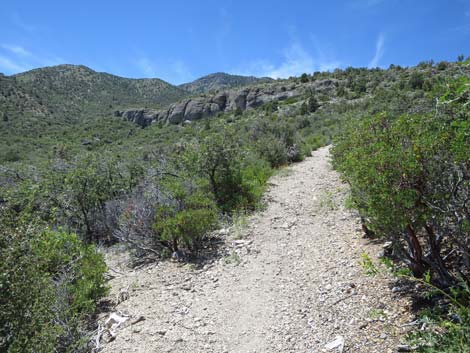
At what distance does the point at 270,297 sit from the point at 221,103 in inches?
1866

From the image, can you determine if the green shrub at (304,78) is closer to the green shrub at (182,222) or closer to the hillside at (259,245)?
the hillside at (259,245)

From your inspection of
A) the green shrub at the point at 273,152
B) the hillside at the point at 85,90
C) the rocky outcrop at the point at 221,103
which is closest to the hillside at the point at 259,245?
the green shrub at the point at 273,152

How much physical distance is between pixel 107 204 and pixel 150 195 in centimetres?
196

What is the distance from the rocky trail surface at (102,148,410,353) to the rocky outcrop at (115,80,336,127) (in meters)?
36.3

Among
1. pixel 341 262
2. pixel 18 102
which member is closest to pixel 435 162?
pixel 341 262

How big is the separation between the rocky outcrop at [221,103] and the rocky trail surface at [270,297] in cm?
3634

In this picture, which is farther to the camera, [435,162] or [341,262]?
[341,262]

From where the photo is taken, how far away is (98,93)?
61.7 meters

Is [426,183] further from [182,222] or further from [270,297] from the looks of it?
[182,222]

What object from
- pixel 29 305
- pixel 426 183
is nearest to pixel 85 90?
pixel 29 305

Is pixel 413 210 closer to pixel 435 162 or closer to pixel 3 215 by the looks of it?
pixel 435 162

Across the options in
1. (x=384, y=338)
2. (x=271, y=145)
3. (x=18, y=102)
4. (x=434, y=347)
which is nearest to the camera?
(x=434, y=347)

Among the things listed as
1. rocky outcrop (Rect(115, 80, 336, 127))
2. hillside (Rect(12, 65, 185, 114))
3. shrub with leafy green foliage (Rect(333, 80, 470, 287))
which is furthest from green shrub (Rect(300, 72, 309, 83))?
shrub with leafy green foliage (Rect(333, 80, 470, 287))

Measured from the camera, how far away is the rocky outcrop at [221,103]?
42.7 m
